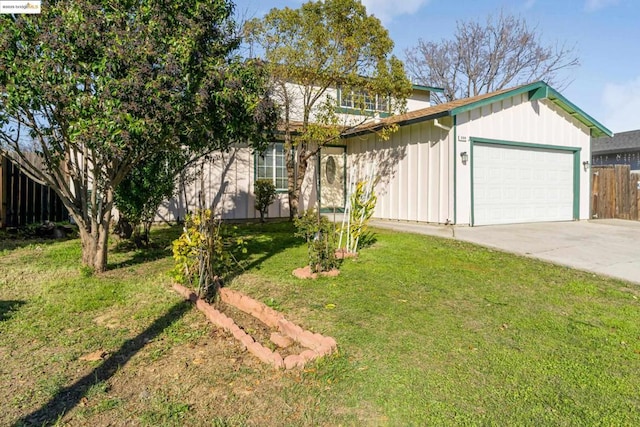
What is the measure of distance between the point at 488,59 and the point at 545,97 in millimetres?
16902

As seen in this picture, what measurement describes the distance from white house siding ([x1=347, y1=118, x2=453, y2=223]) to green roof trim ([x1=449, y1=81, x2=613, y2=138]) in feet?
3.44

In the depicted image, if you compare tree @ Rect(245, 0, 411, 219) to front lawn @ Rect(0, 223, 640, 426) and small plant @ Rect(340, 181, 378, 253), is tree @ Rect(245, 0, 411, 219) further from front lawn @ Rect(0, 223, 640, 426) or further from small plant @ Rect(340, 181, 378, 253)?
front lawn @ Rect(0, 223, 640, 426)

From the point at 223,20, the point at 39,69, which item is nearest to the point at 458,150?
the point at 223,20

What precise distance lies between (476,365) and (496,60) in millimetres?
27789

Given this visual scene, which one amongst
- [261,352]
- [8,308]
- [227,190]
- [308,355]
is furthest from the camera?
[227,190]

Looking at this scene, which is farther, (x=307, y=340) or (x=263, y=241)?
(x=263, y=241)

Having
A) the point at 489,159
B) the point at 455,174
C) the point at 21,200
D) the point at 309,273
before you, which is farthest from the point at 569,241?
the point at 21,200

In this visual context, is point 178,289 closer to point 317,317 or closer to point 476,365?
point 317,317

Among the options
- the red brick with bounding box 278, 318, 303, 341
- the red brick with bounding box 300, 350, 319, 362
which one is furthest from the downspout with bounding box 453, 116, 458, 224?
the red brick with bounding box 300, 350, 319, 362

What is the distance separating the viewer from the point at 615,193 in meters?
14.0

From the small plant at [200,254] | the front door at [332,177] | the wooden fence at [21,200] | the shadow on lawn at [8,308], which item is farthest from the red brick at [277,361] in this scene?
the front door at [332,177]

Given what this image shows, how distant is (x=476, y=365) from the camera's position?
329 centimetres

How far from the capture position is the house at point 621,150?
20234 mm

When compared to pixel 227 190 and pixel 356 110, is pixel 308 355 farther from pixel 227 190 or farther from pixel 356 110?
pixel 227 190
